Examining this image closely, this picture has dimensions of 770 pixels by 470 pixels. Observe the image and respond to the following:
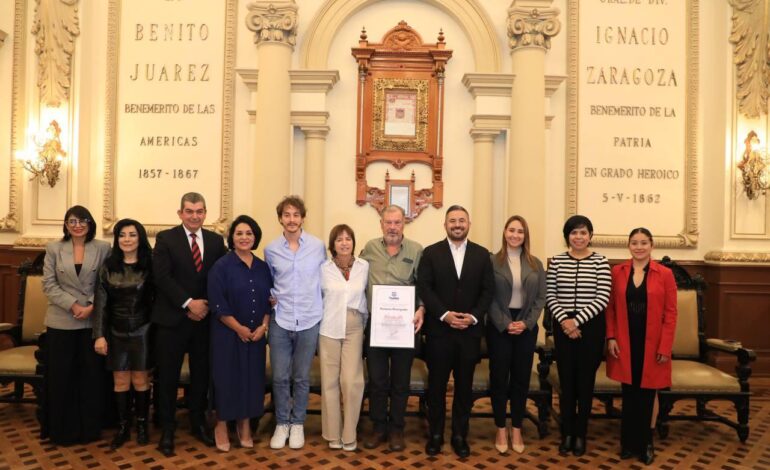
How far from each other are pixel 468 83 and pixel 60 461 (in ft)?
15.8

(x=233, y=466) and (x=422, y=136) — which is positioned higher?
(x=422, y=136)

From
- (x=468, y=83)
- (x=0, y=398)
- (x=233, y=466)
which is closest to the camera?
(x=233, y=466)

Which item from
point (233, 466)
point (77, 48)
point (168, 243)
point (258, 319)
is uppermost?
point (77, 48)

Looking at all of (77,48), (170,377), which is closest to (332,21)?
(77,48)

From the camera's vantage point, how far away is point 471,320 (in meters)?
3.24

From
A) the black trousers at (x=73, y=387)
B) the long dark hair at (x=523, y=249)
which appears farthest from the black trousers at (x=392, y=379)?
the black trousers at (x=73, y=387)

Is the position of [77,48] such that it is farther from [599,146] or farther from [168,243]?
[599,146]

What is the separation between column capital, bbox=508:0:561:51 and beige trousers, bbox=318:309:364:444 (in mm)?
3583

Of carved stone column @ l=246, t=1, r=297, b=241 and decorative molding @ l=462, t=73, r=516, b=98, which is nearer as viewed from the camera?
carved stone column @ l=246, t=1, r=297, b=241

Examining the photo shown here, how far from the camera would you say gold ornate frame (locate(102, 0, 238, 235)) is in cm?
558

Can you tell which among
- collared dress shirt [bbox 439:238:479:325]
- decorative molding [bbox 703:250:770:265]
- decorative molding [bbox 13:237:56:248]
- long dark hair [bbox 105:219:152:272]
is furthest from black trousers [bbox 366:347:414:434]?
decorative molding [bbox 13:237:56:248]

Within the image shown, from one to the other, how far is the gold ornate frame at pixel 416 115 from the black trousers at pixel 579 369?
9.29 ft

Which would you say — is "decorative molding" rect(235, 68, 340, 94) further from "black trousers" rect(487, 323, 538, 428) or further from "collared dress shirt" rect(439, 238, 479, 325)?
"black trousers" rect(487, 323, 538, 428)

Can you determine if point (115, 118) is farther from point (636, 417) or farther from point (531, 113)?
point (636, 417)
